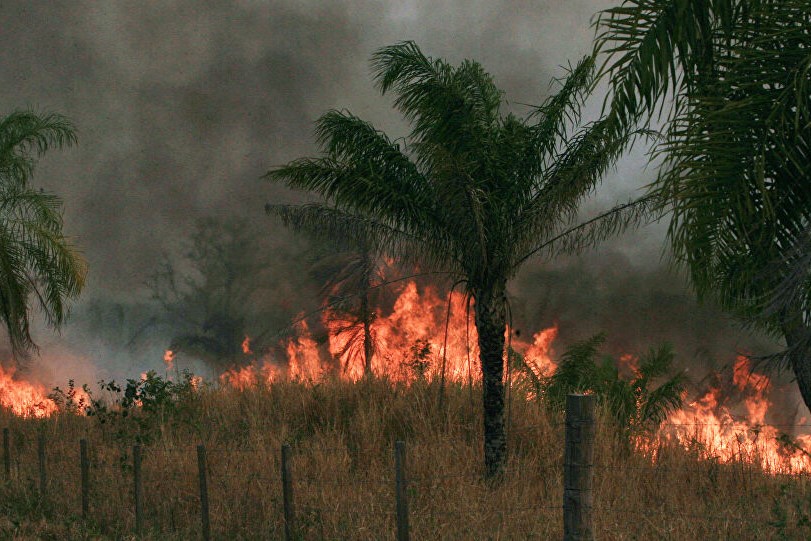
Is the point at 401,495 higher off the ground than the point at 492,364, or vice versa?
the point at 492,364

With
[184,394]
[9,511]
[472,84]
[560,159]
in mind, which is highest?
[472,84]

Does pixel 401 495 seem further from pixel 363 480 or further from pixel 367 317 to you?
pixel 367 317

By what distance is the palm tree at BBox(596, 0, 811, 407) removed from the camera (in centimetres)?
766

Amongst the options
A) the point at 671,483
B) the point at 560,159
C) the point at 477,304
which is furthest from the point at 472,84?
the point at 671,483

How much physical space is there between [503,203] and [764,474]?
18.2 feet

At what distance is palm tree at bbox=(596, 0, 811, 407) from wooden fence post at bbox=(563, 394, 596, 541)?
284cm

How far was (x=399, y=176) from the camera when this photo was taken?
12977 mm

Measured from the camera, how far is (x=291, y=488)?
331 inches

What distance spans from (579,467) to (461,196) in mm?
7316

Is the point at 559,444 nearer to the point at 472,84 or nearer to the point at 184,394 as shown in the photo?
the point at 472,84

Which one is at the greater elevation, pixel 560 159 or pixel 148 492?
pixel 560 159

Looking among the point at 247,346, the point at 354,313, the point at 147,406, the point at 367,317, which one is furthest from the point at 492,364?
the point at 247,346

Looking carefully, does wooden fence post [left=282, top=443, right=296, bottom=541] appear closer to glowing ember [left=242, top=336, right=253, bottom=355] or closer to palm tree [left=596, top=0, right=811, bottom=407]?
palm tree [left=596, top=0, right=811, bottom=407]

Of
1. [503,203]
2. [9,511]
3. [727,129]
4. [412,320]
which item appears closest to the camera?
[727,129]
